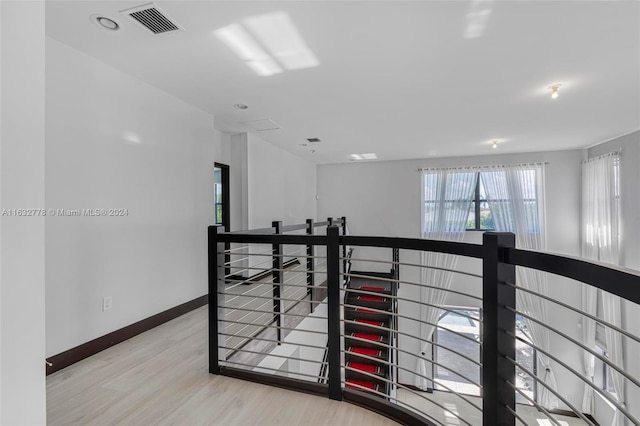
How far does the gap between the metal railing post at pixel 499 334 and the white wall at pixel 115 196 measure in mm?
2666

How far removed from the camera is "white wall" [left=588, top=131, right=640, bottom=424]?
435 cm

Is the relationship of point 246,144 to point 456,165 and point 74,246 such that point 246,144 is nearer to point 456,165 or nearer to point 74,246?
point 74,246

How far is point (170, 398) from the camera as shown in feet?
6.20

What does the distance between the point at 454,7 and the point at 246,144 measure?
3395 mm

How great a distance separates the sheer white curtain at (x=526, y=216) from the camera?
5824 millimetres

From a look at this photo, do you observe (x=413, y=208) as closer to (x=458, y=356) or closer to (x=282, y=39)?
(x=458, y=356)

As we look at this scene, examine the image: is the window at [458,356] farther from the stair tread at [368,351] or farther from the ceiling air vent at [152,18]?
the ceiling air vent at [152,18]

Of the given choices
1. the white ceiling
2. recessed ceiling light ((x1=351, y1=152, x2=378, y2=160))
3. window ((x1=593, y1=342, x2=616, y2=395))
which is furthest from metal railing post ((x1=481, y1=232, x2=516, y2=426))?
window ((x1=593, y1=342, x2=616, y2=395))

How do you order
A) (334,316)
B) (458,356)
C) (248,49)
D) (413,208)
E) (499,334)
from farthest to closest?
(413,208), (458,356), (248,49), (334,316), (499,334)

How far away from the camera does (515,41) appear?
221 centimetres

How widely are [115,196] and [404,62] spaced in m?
2.61

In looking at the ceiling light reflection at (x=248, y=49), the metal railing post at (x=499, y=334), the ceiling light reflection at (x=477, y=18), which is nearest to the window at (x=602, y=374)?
the metal railing post at (x=499, y=334)

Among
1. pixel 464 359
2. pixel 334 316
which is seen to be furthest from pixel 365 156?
pixel 334 316

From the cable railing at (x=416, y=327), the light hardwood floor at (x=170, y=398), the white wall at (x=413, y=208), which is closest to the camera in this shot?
the cable railing at (x=416, y=327)
